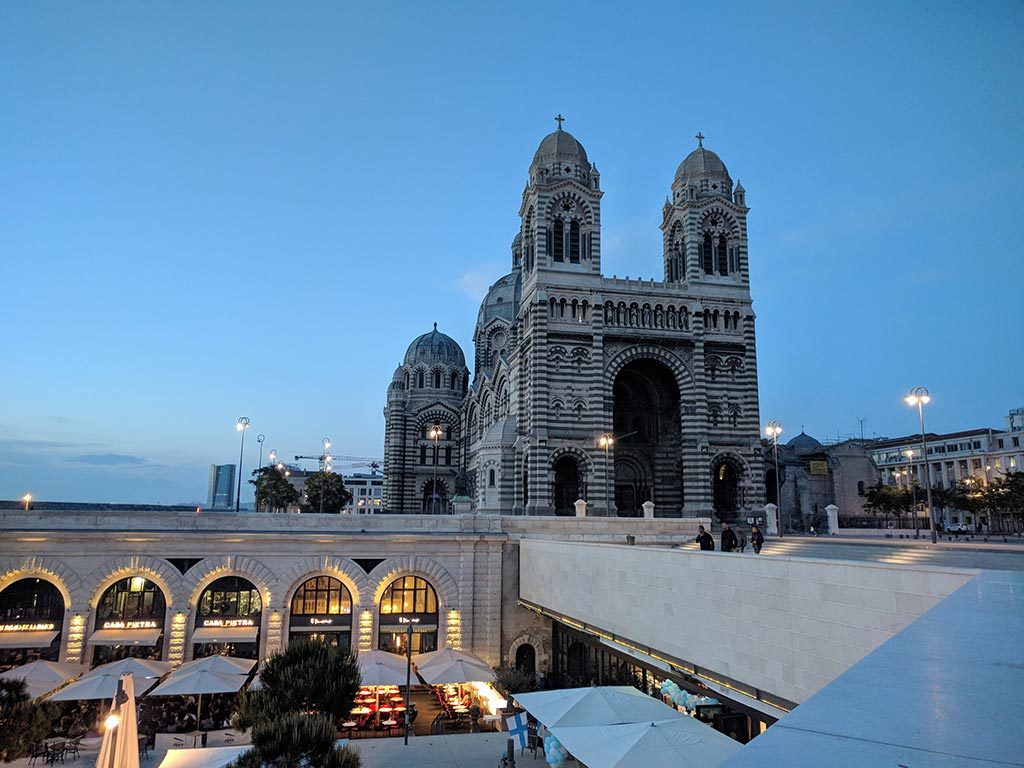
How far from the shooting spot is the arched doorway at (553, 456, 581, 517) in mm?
47625

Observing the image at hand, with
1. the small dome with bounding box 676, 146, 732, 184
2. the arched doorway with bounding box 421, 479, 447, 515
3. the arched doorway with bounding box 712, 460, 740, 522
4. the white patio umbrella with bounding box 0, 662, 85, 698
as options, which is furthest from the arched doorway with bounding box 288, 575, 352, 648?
the arched doorway with bounding box 421, 479, 447, 515

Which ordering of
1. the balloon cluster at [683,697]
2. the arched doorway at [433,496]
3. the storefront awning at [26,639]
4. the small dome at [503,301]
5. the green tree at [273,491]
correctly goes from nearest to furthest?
1. the balloon cluster at [683,697]
2. the storefront awning at [26,639]
3. the green tree at [273,491]
4. the arched doorway at [433,496]
5. the small dome at [503,301]

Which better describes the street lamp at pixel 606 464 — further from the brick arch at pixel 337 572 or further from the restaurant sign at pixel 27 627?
the restaurant sign at pixel 27 627

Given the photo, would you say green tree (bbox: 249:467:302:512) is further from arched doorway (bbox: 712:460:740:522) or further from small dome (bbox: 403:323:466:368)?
arched doorway (bbox: 712:460:740:522)

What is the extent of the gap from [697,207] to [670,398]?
45.6 ft

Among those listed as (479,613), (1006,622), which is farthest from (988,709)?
(479,613)

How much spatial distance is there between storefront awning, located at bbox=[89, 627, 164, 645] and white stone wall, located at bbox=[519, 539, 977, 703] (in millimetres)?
17334

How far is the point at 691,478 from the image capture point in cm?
4616

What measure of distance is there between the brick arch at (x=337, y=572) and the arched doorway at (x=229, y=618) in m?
1.62

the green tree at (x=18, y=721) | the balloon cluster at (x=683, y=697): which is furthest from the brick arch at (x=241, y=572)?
the balloon cluster at (x=683, y=697)

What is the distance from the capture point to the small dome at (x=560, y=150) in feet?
164

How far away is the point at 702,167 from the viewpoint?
51500 millimetres

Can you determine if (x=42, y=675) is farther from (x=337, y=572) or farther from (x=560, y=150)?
(x=560, y=150)

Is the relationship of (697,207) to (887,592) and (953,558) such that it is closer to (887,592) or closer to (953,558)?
(953,558)
